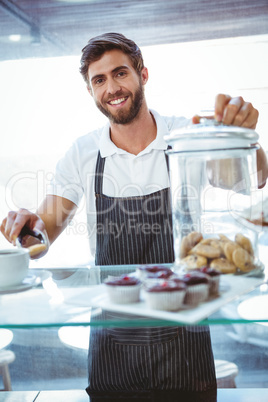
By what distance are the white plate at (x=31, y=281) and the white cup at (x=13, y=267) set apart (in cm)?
1

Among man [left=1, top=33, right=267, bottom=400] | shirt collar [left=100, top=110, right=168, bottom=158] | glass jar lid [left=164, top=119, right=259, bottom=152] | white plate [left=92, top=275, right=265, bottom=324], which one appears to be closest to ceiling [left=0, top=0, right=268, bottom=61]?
man [left=1, top=33, right=267, bottom=400]

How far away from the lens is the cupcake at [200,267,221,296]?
32.2 inches

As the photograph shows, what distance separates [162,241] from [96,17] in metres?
1.53

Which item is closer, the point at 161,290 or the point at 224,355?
the point at 161,290

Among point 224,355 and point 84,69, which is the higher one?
point 84,69

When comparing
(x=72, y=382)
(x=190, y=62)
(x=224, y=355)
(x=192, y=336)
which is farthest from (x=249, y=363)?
(x=190, y=62)

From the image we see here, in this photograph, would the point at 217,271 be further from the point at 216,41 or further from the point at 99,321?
the point at 216,41

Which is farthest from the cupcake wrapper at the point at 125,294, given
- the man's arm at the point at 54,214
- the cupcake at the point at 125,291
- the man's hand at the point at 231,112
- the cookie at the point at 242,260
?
the man's arm at the point at 54,214

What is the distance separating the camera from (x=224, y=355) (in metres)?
2.60

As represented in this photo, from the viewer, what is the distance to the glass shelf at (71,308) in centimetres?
74

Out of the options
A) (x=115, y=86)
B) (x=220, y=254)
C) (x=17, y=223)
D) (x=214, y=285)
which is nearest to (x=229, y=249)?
(x=220, y=254)

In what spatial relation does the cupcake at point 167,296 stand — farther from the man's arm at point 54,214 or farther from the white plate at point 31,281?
the man's arm at point 54,214

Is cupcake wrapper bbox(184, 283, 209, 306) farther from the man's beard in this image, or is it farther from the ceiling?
the ceiling

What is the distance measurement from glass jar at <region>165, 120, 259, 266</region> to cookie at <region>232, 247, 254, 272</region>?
0.03 metres
